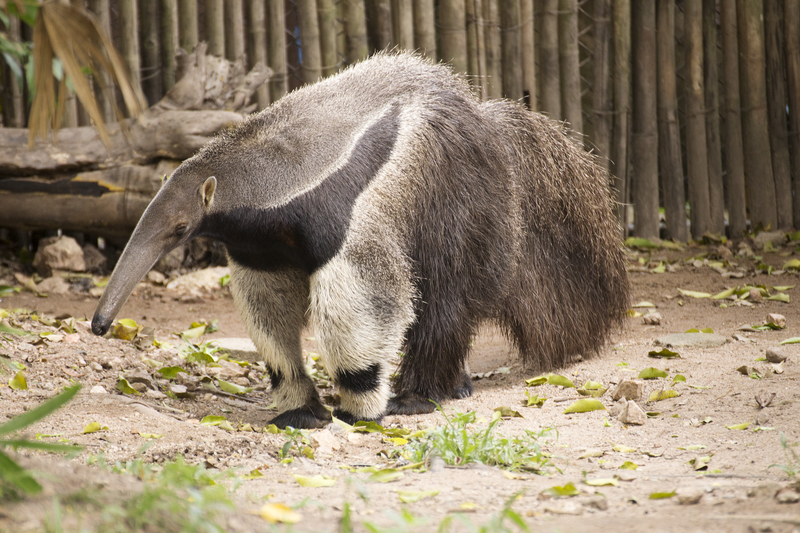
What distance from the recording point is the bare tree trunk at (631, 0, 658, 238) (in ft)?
26.2

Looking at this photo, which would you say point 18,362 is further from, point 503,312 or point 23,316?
point 503,312

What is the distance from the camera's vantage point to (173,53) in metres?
7.30

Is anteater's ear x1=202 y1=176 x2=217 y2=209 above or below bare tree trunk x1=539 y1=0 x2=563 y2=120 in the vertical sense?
below

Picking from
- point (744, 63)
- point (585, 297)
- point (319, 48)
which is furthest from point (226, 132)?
point (744, 63)

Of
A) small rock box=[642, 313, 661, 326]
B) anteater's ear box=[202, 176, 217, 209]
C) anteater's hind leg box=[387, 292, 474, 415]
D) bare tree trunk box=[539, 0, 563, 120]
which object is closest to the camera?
anteater's ear box=[202, 176, 217, 209]

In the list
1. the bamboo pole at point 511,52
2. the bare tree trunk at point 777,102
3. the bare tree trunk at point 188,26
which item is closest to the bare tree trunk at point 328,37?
the bare tree trunk at point 188,26

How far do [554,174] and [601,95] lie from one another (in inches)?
156

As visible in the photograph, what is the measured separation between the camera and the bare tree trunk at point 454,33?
24.4ft

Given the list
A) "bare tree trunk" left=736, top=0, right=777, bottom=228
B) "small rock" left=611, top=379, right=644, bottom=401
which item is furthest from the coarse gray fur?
"bare tree trunk" left=736, top=0, right=777, bottom=228

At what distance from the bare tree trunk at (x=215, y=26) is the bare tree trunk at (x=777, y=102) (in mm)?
5753

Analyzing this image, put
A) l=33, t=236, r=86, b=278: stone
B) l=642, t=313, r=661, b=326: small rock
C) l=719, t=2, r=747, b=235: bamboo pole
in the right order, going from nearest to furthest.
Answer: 1. l=642, t=313, r=661, b=326: small rock
2. l=33, t=236, r=86, b=278: stone
3. l=719, t=2, r=747, b=235: bamboo pole

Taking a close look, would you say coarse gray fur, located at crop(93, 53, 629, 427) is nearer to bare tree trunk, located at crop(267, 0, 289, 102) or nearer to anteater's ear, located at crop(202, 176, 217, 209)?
anteater's ear, located at crop(202, 176, 217, 209)

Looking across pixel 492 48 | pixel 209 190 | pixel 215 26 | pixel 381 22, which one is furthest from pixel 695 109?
pixel 209 190

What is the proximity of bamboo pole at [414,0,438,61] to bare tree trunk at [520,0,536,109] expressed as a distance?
99cm
